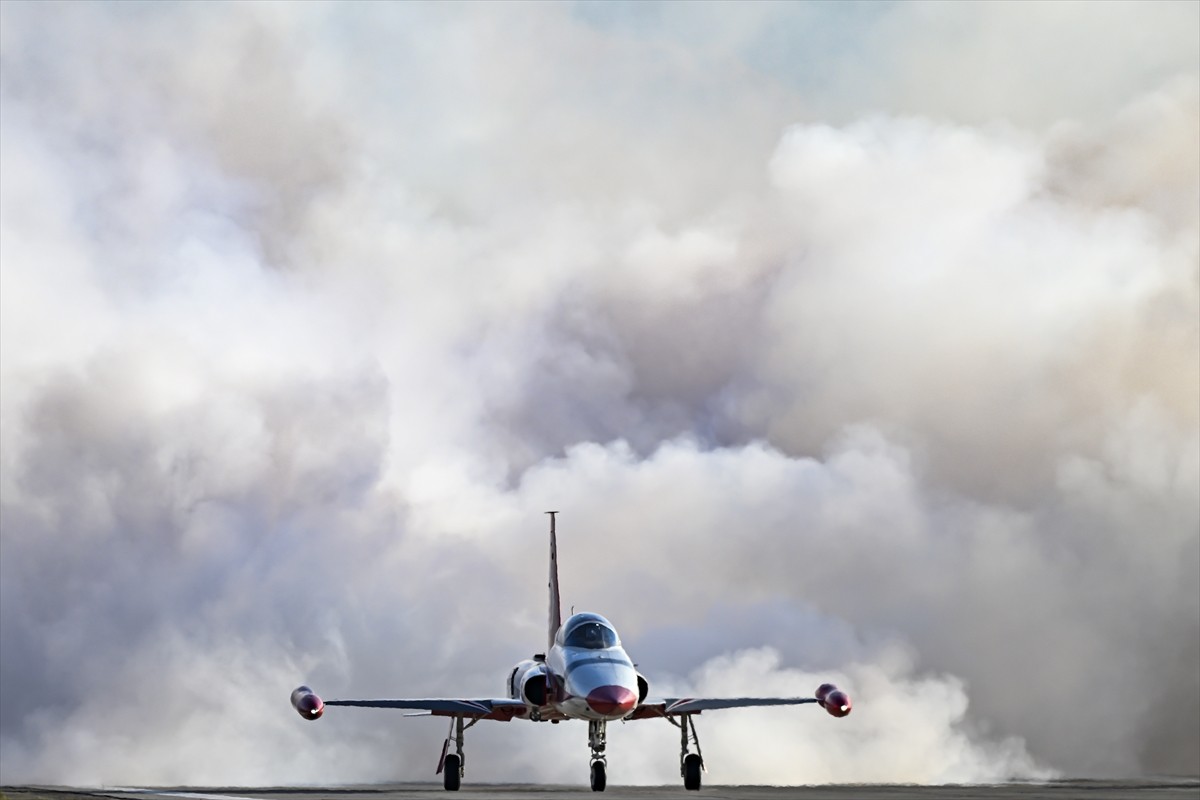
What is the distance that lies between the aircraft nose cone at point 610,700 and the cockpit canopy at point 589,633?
434 centimetres

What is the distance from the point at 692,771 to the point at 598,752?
4647mm

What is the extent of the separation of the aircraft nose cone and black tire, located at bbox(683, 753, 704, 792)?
553 centimetres

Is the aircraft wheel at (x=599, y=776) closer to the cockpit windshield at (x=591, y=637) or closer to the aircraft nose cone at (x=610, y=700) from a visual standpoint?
the aircraft nose cone at (x=610, y=700)

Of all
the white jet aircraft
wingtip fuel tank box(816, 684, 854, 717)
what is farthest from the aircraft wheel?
wingtip fuel tank box(816, 684, 854, 717)

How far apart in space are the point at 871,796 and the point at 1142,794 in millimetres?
9047

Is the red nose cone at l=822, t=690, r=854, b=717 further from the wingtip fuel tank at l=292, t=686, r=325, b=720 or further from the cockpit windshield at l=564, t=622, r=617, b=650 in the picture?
the wingtip fuel tank at l=292, t=686, r=325, b=720

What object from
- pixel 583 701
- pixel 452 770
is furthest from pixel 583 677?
pixel 452 770

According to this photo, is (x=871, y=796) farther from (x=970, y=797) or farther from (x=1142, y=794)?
(x=1142, y=794)

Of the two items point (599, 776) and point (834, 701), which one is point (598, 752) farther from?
point (834, 701)

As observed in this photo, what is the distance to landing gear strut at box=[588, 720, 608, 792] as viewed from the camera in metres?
73.3

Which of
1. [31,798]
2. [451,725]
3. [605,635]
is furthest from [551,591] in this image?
[31,798]

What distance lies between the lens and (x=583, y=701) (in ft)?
237

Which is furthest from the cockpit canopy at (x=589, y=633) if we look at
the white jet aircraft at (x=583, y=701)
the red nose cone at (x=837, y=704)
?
the red nose cone at (x=837, y=704)

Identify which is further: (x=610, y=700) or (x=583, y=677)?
(x=583, y=677)
